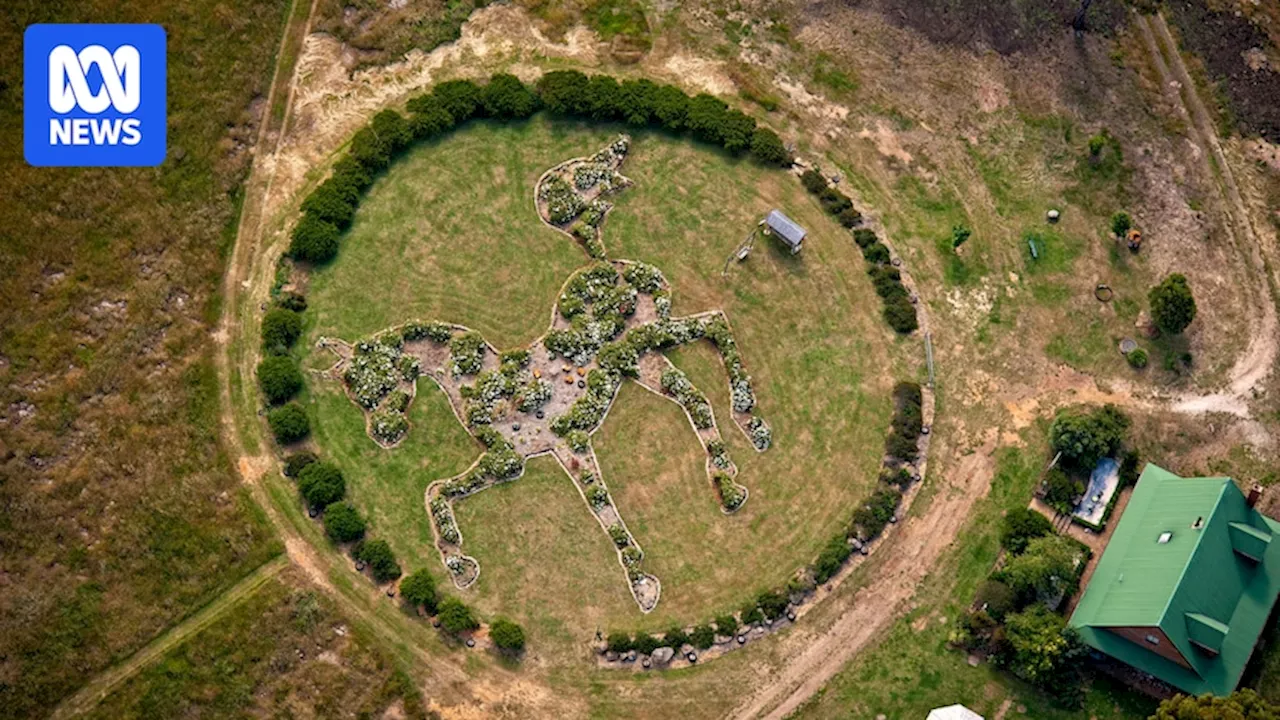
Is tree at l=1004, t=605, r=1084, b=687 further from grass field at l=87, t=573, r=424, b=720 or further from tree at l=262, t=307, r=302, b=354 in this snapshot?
tree at l=262, t=307, r=302, b=354

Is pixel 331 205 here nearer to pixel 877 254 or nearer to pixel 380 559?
pixel 380 559

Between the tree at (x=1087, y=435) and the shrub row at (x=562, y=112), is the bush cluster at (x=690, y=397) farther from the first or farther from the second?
the tree at (x=1087, y=435)

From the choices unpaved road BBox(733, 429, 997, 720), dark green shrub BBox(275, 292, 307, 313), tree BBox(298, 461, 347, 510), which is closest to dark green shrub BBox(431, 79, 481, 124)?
dark green shrub BBox(275, 292, 307, 313)

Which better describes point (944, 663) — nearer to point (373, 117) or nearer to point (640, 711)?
point (640, 711)

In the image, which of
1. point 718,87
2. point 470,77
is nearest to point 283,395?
point 470,77

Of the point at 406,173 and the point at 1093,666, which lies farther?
the point at 406,173

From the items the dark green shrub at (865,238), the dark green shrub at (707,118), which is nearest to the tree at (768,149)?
the dark green shrub at (707,118)

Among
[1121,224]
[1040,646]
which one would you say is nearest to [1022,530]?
[1040,646]
